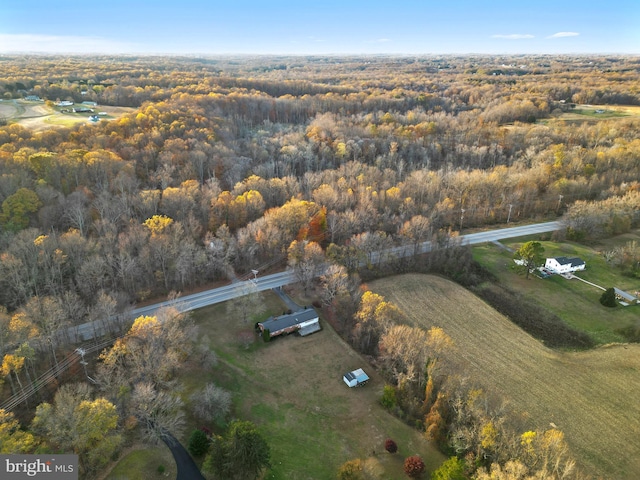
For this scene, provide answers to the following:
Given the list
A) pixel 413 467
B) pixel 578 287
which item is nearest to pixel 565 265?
pixel 578 287

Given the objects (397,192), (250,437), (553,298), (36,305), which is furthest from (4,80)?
(553,298)

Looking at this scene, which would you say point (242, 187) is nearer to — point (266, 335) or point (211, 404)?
point (266, 335)

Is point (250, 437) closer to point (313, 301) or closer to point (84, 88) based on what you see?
point (313, 301)

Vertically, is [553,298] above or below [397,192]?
below

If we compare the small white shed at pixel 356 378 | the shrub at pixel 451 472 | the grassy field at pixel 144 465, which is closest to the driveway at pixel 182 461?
the grassy field at pixel 144 465

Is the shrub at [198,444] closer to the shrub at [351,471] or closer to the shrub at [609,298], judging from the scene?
the shrub at [351,471]

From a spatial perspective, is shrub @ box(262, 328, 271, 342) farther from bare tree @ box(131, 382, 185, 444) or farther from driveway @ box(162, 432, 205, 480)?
driveway @ box(162, 432, 205, 480)

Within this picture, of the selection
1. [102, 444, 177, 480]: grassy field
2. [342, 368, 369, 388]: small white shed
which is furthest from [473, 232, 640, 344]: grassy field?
[102, 444, 177, 480]: grassy field
